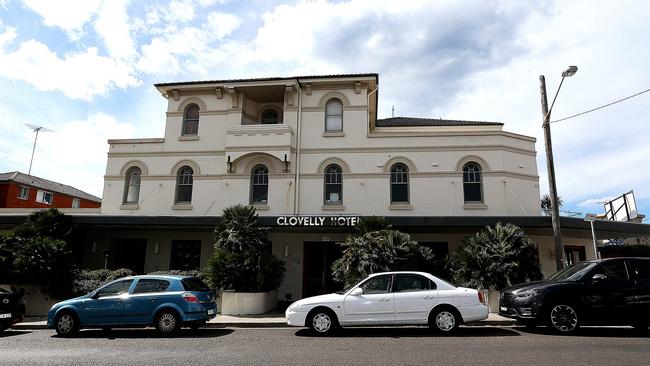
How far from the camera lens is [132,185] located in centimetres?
1941

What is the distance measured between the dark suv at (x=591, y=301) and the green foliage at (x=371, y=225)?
5.37 metres

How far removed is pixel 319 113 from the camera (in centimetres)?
1898

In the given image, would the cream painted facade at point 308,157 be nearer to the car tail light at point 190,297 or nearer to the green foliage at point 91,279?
the green foliage at point 91,279

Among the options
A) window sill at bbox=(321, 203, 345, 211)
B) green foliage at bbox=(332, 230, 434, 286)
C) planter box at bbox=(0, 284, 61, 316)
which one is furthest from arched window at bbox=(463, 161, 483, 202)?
planter box at bbox=(0, 284, 61, 316)

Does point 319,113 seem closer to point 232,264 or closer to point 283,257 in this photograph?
point 283,257

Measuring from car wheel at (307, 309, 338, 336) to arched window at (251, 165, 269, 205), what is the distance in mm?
9174

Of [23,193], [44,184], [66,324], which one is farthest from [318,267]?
[44,184]

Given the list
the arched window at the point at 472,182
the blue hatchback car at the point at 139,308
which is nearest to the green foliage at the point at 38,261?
the blue hatchback car at the point at 139,308

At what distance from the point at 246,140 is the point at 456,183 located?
8970 mm

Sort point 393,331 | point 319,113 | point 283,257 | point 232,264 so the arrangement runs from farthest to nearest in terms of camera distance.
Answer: point 319,113, point 283,257, point 232,264, point 393,331

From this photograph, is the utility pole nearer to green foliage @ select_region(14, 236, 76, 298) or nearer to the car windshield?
the car windshield


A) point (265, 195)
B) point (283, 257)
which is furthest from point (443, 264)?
point (265, 195)

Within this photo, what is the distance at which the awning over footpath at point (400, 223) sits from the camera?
14805mm

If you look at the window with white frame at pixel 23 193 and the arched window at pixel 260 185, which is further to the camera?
the window with white frame at pixel 23 193
